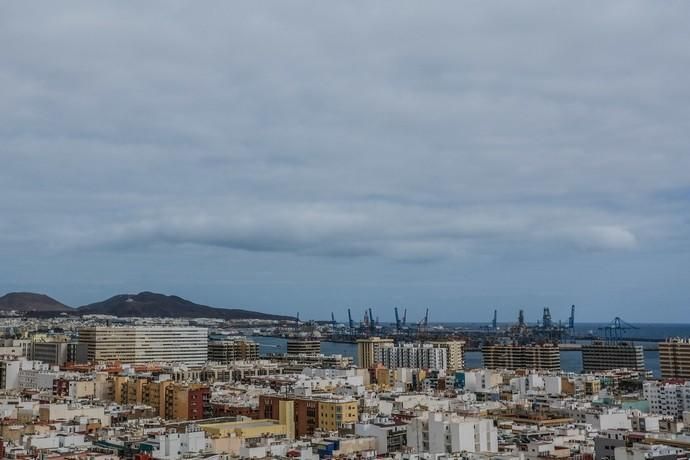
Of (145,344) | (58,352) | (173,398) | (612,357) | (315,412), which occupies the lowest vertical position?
(315,412)

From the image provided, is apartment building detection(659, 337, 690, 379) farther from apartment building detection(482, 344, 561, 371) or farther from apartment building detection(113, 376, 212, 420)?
apartment building detection(113, 376, 212, 420)

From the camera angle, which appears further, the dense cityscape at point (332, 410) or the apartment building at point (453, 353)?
the apartment building at point (453, 353)

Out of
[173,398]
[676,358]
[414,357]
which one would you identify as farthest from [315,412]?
[414,357]

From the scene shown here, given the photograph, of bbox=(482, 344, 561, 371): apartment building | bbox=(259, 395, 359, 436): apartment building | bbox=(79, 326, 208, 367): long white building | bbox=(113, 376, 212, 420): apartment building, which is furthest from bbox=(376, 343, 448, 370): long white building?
bbox=(259, 395, 359, 436): apartment building

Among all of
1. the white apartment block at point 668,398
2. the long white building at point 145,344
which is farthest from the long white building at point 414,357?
the white apartment block at point 668,398

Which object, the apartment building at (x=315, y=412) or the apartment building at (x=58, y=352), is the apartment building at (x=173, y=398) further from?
the apartment building at (x=58, y=352)

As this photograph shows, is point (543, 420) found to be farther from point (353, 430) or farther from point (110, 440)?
point (110, 440)

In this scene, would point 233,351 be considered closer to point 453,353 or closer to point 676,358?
point 453,353
